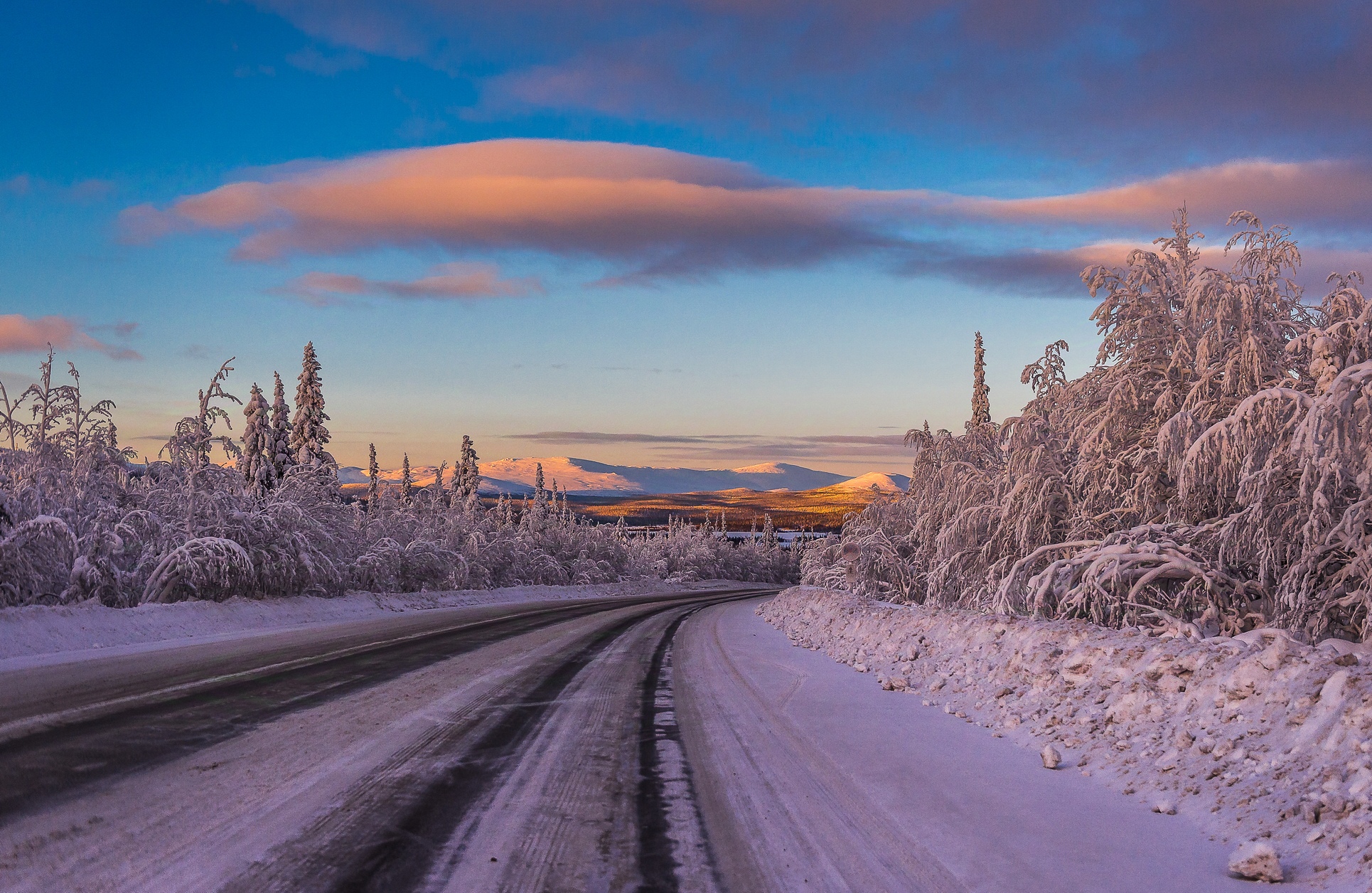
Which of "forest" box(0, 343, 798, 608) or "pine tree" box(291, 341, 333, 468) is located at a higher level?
"pine tree" box(291, 341, 333, 468)

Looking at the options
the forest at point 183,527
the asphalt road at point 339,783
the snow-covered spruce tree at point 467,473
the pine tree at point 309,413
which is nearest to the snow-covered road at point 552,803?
the asphalt road at point 339,783

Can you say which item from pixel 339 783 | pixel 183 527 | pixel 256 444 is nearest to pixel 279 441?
pixel 256 444

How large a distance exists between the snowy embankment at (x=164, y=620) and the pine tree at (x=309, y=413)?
1847 centimetres

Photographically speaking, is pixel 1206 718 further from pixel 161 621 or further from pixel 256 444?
pixel 256 444

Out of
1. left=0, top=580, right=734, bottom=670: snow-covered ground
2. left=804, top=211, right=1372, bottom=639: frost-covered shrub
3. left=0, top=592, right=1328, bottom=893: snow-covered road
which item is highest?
left=804, top=211, right=1372, bottom=639: frost-covered shrub

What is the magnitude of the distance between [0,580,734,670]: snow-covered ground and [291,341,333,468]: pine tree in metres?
19.0

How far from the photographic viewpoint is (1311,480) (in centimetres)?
842

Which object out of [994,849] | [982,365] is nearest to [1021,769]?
[994,849]

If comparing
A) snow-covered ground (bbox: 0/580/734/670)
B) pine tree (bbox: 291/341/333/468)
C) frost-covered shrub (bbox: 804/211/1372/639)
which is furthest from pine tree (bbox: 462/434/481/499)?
frost-covered shrub (bbox: 804/211/1372/639)

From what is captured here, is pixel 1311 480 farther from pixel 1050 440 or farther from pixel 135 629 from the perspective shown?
pixel 135 629

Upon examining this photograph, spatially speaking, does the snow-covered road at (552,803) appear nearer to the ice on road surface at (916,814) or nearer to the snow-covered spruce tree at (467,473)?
the ice on road surface at (916,814)

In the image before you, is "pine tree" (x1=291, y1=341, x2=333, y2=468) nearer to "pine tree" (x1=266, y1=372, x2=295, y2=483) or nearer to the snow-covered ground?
"pine tree" (x1=266, y1=372, x2=295, y2=483)

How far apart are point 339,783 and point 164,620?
13388 millimetres

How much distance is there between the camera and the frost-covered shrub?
853 centimetres
